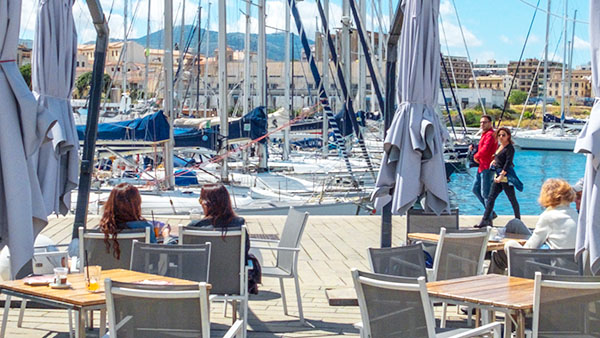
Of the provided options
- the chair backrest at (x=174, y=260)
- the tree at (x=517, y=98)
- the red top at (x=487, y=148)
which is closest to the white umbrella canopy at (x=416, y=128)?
the chair backrest at (x=174, y=260)

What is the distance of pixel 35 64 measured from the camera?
301 inches

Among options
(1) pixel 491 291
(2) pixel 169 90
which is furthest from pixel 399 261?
(2) pixel 169 90

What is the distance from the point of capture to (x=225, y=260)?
6715mm

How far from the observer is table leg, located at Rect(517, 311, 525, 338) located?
5.11 metres

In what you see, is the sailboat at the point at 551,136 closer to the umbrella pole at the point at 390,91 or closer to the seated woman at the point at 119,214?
the umbrella pole at the point at 390,91

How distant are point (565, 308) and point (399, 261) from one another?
5.27 feet

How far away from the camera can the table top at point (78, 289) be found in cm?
525

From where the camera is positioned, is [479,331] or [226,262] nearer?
[479,331]

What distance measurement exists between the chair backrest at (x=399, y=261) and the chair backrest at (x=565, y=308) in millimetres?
1421

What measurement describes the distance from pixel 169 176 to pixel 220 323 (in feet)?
42.4

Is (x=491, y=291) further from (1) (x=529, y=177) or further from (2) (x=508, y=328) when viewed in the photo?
(1) (x=529, y=177)

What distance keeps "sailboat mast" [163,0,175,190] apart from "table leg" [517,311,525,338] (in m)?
15.4

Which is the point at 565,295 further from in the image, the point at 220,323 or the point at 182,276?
the point at 220,323

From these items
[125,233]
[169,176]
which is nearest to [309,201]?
[169,176]
